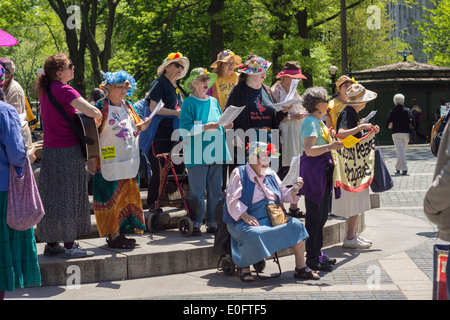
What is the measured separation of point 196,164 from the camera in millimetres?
8203

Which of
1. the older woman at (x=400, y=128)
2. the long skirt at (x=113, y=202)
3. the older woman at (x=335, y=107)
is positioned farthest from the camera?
the older woman at (x=400, y=128)

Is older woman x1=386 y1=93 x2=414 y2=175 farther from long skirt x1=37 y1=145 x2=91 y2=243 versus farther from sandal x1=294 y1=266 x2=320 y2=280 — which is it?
long skirt x1=37 y1=145 x2=91 y2=243

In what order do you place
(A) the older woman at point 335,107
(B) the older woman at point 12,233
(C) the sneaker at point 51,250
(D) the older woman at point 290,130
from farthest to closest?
1. (A) the older woman at point 335,107
2. (D) the older woman at point 290,130
3. (C) the sneaker at point 51,250
4. (B) the older woman at point 12,233

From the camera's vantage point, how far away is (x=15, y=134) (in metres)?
5.34

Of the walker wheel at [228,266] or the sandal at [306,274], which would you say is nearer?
the sandal at [306,274]

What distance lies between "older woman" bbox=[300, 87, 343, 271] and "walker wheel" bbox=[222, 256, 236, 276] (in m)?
0.85

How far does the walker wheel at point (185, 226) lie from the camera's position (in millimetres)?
8141

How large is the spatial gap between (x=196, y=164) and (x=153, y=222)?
3.08ft

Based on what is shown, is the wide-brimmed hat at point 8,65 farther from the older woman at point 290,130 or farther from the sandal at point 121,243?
the older woman at point 290,130

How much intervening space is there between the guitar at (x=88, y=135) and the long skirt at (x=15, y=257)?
5.12 feet

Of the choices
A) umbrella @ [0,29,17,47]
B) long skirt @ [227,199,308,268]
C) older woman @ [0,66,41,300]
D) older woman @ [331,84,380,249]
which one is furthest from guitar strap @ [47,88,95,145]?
older woman @ [331,84,380,249]

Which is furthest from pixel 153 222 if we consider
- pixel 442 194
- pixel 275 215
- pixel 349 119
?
pixel 442 194

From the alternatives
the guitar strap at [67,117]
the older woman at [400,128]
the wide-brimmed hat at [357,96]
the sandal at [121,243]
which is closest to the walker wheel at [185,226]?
the sandal at [121,243]

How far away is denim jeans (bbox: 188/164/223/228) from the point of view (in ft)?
27.1
